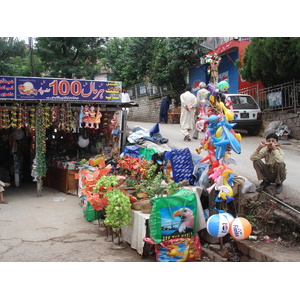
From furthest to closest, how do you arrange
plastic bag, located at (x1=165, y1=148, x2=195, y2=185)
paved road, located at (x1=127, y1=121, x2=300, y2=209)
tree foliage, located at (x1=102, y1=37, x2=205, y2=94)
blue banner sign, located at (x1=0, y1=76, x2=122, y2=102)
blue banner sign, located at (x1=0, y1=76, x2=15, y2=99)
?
tree foliage, located at (x1=102, y1=37, x2=205, y2=94) < blue banner sign, located at (x1=0, y1=76, x2=122, y2=102) < blue banner sign, located at (x1=0, y1=76, x2=15, y2=99) < plastic bag, located at (x1=165, y1=148, x2=195, y2=185) < paved road, located at (x1=127, y1=121, x2=300, y2=209)

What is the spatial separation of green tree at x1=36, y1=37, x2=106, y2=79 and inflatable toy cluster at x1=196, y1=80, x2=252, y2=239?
14636 millimetres

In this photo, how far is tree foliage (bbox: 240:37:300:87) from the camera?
1049 centimetres

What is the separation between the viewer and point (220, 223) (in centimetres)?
439

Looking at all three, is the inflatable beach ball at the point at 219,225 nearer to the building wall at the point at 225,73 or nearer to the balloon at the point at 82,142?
the balloon at the point at 82,142

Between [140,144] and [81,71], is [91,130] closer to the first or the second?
[140,144]

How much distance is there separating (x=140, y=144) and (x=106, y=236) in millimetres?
3756

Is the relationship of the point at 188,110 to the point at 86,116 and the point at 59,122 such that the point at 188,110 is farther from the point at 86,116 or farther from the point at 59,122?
the point at 59,122

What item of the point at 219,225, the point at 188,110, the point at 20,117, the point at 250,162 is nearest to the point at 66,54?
the point at 20,117

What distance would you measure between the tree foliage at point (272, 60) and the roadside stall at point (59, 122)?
16.2 ft

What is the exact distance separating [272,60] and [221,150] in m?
7.69

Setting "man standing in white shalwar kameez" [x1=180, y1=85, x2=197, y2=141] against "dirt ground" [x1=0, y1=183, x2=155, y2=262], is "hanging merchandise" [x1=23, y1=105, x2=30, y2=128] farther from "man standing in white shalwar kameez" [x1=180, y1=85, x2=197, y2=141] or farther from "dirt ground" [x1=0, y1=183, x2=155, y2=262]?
"man standing in white shalwar kameez" [x1=180, y1=85, x2=197, y2=141]

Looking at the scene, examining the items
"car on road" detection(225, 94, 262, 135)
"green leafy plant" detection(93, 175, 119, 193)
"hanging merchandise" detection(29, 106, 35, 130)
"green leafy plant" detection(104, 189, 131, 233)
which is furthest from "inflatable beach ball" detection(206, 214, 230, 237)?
"car on road" detection(225, 94, 262, 135)

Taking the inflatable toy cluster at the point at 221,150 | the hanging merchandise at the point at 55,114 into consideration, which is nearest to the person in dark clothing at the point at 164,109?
the hanging merchandise at the point at 55,114

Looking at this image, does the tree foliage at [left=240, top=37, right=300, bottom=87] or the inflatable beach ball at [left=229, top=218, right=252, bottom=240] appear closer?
the inflatable beach ball at [left=229, top=218, right=252, bottom=240]
